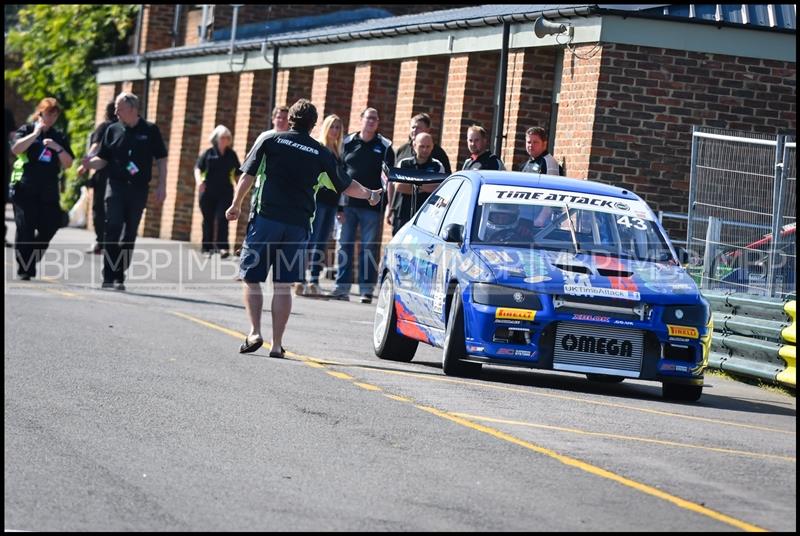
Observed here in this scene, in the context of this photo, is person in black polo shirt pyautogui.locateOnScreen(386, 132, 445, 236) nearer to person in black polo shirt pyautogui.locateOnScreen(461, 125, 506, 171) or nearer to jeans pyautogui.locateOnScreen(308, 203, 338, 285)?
person in black polo shirt pyautogui.locateOnScreen(461, 125, 506, 171)

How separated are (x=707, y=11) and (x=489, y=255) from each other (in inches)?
372

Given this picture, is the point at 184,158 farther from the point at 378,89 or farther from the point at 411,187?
the point at 411,187

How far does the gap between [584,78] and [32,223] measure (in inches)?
262

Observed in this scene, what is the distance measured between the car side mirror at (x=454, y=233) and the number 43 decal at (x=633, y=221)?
1.22 meters

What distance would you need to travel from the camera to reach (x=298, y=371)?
11.9m

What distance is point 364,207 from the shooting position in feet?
62.2

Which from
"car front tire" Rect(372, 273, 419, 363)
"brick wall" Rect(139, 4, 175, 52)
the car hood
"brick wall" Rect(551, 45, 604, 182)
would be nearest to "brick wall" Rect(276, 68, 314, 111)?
"brick wall" Rect(551, 45, 604, 182)

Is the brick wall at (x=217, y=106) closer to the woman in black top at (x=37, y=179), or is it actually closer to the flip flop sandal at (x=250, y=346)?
the woman in black top at (x=37, y=179)

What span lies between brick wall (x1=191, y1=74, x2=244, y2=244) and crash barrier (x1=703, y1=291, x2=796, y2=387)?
67.9 ft

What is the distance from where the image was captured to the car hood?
37.0 feet

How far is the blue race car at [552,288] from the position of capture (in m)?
11.3

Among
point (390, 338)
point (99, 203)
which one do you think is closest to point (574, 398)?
point (390, 338)

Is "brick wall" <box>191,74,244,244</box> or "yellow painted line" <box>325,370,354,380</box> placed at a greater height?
"brick wall" <box>191,74,244,244</box>

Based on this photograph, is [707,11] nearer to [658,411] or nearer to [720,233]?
[720,233]
